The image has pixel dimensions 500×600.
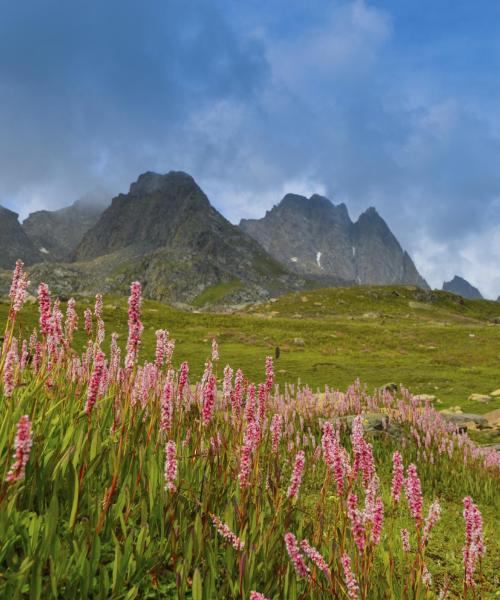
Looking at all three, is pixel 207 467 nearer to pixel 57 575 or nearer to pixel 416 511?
pixel 57 575

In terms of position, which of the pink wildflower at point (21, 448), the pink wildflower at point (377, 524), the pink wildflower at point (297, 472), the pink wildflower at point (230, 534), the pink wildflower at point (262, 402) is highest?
the pink wildflower at point (262, 402)

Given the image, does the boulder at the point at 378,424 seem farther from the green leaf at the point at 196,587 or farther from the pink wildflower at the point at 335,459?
the green leaf at the point at 196,587

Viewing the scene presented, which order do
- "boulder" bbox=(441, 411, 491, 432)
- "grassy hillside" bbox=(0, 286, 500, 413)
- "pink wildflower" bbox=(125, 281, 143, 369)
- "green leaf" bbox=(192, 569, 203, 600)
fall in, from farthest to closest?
"grassy hillside" bbox=(0, 286, 500, 413) → "boulder" bbox=(441, 411, 491, 432) → "pink wildflower" bbox=(125, 281, 143, 369) → "green leaf" bbox=(192, 569, 203, 600)

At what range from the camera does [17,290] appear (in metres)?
3.56

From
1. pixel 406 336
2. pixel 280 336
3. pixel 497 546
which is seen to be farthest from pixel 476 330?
pixel 497 546

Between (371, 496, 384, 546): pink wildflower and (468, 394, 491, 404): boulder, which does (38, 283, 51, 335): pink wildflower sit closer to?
(371, 496, 384, 546): pink wildflower

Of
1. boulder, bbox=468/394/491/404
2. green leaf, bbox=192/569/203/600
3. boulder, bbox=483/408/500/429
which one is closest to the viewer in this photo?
green leaf, bbox=192/569/203/600

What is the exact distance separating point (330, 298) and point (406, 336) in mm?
64416

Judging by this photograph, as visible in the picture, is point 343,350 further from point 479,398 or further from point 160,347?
point 160,347

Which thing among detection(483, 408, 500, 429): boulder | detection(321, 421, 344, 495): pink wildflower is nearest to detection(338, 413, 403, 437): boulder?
detection(483, 408, 500, 429): boulder

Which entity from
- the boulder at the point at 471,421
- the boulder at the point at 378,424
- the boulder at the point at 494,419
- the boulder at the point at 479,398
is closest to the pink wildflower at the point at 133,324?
the boulder at the point at 378,424

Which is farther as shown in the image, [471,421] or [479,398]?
[479,398]

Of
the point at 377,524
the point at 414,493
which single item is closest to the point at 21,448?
the point at 377,524

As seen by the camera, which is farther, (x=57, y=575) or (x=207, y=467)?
(x=207, y=467)
